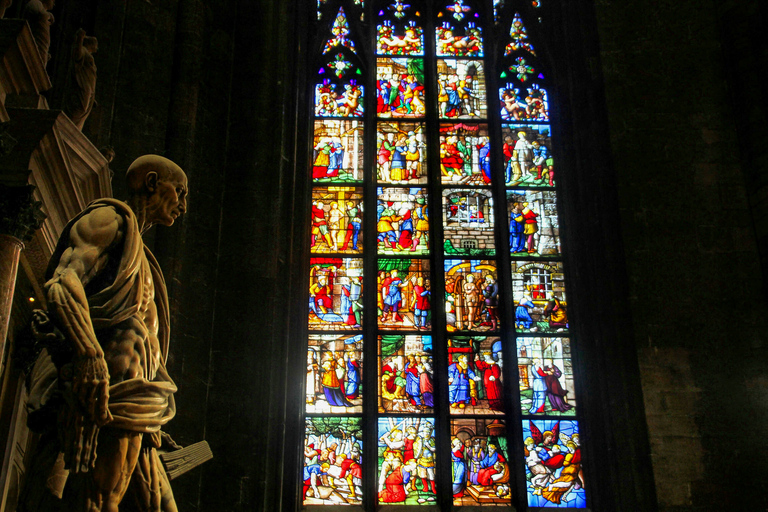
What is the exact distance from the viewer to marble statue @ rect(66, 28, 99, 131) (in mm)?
5258

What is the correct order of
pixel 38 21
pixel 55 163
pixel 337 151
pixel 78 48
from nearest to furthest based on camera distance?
pixel 55 163
pixel 38 21
pixel 78 48
pixel 337 151

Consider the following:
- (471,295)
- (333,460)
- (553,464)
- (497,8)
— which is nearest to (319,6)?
(497,8)

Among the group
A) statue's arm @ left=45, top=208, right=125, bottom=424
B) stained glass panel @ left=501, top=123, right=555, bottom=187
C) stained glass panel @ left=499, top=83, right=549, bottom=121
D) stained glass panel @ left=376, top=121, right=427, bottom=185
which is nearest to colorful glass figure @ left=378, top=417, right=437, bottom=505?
stained glass panel @ left=376, top=121, right=427, bottom=185

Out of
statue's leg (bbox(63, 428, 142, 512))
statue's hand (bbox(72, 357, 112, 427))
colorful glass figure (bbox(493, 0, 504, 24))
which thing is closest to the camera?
statue's hand (bbox(72, 357, 112, 427))

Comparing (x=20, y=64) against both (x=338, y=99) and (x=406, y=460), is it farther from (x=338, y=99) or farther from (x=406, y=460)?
(x=338, y=99)

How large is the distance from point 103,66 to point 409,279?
319cm

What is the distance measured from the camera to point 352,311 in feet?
26.0

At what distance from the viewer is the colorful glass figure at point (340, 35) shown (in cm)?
909

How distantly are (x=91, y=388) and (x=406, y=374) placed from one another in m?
4.92

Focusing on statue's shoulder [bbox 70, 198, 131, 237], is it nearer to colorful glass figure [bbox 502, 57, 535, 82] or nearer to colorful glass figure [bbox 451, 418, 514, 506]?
colorful glass figure [bbox 451, 418, 514, 506]

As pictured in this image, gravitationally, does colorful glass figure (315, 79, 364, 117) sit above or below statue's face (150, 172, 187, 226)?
above

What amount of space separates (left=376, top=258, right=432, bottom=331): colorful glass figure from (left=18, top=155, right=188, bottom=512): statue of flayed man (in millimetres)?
4429

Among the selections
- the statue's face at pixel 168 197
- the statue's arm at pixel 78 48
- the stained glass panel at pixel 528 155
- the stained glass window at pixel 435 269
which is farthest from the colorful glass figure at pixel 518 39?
the statue's face at pixel 168 197

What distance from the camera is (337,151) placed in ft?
28.3
